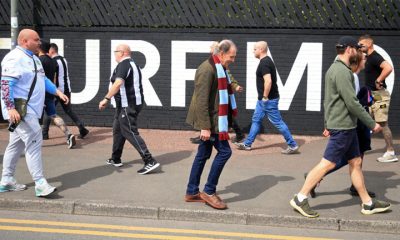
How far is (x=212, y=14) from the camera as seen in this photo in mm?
11883

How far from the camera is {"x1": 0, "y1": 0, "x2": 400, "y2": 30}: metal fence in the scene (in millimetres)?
11438

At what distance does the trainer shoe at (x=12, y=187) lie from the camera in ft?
24.1

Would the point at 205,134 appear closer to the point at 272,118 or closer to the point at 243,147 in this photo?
the point at 272,118

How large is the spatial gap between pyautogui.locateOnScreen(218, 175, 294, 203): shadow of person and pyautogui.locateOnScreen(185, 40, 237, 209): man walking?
427mm

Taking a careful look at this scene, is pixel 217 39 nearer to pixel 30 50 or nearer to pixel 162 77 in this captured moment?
pixel 162 77

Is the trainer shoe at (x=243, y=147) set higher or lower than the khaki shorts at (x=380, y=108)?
lower

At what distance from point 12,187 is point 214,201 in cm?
247

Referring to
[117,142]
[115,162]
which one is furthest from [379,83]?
[115,162]

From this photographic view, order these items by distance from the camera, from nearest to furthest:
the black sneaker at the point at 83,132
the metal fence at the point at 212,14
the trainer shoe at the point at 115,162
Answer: the trainer shoe at the point at 115,162, the black sneaker at the point at 83,132, the metal fence at the point at 212,14

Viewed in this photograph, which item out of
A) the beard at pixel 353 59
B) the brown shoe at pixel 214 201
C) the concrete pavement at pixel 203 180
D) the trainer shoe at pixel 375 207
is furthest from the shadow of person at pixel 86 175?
the beard at pixel 353 59

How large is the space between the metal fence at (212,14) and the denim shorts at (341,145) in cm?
530

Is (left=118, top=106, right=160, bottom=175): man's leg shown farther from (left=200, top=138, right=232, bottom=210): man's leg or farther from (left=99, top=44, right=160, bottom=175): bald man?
(left=200, top=138, right=232, bottom=210): man's leg

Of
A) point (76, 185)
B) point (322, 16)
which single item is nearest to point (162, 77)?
point (322, 16)

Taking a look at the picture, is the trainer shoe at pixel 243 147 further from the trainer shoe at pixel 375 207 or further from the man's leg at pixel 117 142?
the trainer shoe at pixel 375 207
